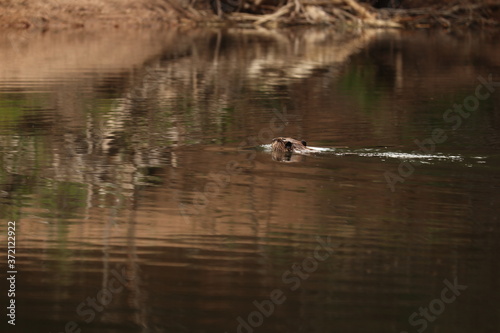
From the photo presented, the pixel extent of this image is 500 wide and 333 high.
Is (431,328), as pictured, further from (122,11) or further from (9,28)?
(122,11)

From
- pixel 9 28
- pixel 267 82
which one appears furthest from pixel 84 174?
pixel 9 28

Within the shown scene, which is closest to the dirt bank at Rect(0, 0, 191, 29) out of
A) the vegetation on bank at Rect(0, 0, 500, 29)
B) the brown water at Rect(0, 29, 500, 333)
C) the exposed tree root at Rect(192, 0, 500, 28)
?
the vegetation on bank at Rect(0, 0, 500, 29)

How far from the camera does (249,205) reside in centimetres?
1169

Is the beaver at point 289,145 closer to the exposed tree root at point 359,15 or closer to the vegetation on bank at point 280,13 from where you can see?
the vegetation on bank at point 280,13

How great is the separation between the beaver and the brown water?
31 centimetres

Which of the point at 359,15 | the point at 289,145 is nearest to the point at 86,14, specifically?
the point at 359,15

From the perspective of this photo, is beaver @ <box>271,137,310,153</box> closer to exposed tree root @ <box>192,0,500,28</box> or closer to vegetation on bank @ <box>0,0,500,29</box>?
vegetation on bank @ <box>0,0,500,29</box>

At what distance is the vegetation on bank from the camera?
47.1 metres

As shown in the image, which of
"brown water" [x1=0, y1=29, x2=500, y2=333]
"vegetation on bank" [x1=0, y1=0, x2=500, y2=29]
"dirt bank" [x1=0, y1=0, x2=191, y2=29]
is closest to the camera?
"brown water" [x1=0, y1=29, x2=500, y2=333]

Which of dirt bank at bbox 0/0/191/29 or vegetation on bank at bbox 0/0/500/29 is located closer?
dirt bank at bbox 0/0/191/29

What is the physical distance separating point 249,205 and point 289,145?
128 inches

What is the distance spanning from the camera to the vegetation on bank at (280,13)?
154 ft

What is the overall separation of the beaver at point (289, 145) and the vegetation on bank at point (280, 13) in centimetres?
3213

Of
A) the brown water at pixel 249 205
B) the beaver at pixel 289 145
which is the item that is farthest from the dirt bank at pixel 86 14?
the beaver at pixel 289 145
